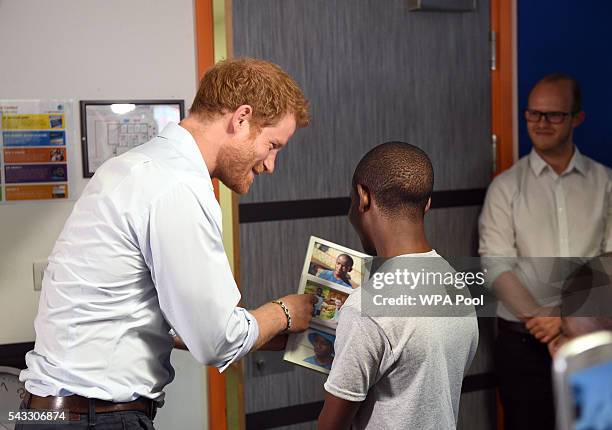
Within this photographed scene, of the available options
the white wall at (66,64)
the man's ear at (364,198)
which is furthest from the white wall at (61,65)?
the man's ear at (364,198)

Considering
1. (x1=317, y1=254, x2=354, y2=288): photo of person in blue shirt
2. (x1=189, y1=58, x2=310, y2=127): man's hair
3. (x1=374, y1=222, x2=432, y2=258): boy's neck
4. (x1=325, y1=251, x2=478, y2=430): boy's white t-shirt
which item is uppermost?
(x1=189, y1=58, x2=310, y2=127): man's hair

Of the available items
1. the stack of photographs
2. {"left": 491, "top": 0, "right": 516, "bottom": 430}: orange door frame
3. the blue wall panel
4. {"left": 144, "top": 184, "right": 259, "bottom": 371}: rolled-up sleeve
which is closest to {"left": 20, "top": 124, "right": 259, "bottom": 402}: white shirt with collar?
{"left": 144, "top": 184, "right": 259, "bottom": 371}: rolled-up sleeve

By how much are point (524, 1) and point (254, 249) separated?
1.56 metres

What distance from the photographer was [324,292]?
1.86 meters

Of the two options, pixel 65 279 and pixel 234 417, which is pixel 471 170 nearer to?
pixel 234 417

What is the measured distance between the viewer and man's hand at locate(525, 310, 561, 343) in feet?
9.07

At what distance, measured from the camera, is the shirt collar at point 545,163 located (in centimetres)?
293

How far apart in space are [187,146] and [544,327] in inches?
67.2

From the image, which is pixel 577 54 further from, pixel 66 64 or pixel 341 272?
pixel 66 64

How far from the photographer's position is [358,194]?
5.49 feet

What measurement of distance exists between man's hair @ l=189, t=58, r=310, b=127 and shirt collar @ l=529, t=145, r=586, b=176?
1457mm

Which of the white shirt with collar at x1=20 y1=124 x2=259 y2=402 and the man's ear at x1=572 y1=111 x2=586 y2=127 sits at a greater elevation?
the man's ear at x1=572 y1=111 x2=586 y2=127

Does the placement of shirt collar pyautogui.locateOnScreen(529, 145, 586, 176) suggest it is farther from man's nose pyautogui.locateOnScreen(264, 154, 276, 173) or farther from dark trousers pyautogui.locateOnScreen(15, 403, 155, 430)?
dark trousers pyautogui.locateOnScreen(15, 403, 155, 430)

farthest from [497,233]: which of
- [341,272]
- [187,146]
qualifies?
[187,146]
